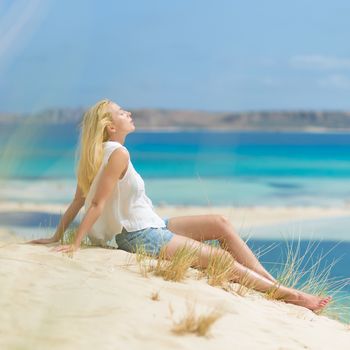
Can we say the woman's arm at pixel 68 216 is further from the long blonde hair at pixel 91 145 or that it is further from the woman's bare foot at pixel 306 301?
the woman's bare foot at pixel 306 301

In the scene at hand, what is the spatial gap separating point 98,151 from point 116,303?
87 centimetres

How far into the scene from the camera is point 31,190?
76 cm

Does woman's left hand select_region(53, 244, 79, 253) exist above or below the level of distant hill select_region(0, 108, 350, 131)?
below

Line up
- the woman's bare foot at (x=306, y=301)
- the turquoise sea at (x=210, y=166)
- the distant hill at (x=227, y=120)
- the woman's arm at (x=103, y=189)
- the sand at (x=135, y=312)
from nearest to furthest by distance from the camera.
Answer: the turquoise sea at (x=210, y=166)
the distant hill at (x=227, y=120)
the sand at (x=135, y=312)
the woman's arm at (x=103, y=189)
the woman's bare foot at (x=306, y=301)

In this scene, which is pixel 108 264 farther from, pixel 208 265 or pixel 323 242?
pixel 323 242

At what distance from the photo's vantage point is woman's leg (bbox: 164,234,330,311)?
9.95 feet

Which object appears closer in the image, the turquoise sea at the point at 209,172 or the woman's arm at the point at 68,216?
the turquoise sea at the point at 209,172

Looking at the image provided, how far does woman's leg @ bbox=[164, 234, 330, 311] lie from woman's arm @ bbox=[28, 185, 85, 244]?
0.50 meters

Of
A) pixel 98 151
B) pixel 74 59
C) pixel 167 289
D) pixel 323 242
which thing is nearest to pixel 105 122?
pixel 98 151

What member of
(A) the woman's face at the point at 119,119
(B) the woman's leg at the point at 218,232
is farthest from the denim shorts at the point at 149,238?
(A) the woman's face at the point at 119,119

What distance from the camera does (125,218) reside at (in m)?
3.07

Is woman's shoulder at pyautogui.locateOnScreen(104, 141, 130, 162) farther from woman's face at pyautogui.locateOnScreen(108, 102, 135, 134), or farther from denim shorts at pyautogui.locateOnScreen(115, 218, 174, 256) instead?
denim shorts at pyautogui.locateOnScreen(115, 218, 174, 256)

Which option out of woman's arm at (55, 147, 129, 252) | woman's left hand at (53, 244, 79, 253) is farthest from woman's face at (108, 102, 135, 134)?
woman's left hand at (53, 244, 79, 253)

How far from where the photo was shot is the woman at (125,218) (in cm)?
299
